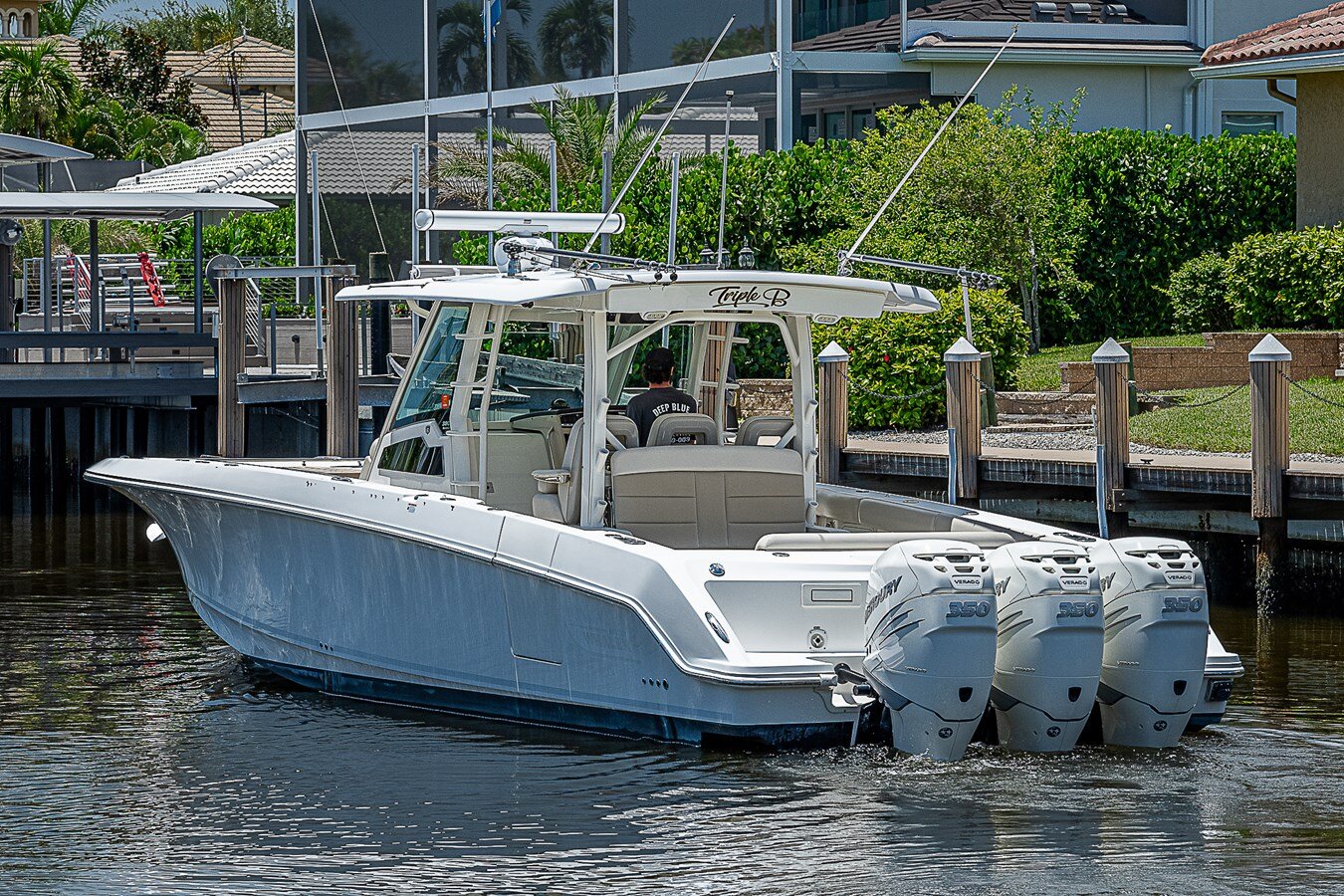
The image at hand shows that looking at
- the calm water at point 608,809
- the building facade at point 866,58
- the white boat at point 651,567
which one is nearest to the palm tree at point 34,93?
the building facade at point 866,58

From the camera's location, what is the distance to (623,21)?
27.5 m

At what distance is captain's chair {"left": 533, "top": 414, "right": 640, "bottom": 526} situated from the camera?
33.3ft

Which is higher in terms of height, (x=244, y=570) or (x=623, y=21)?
(x=623, y=21)

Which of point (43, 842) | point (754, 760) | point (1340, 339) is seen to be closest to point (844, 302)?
point (754, 760)

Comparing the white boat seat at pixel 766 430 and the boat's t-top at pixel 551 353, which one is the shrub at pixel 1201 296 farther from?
the white boat seat at pixel 766 430

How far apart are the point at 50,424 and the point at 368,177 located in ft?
31.1

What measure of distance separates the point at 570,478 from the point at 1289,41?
1434cm

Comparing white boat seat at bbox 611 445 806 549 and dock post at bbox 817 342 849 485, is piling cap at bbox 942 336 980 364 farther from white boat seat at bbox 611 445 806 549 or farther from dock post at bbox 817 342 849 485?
white boat seat at bbox 611 445 806 549

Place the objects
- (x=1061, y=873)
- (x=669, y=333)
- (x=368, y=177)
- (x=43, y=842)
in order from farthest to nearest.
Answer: (x=368, y=177), (x=669, y=333), (x=43, y=842), (x=1061, y=873)

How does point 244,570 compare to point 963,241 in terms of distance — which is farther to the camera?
point 963,241

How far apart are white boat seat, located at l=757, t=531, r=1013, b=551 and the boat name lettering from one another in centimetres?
113

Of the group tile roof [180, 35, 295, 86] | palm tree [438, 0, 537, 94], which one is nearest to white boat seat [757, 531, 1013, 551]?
palm tree [438, 0, 537, 94]

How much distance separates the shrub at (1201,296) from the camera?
2253 cm

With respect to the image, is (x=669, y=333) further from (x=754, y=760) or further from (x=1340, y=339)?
(x=1340, y=339)
